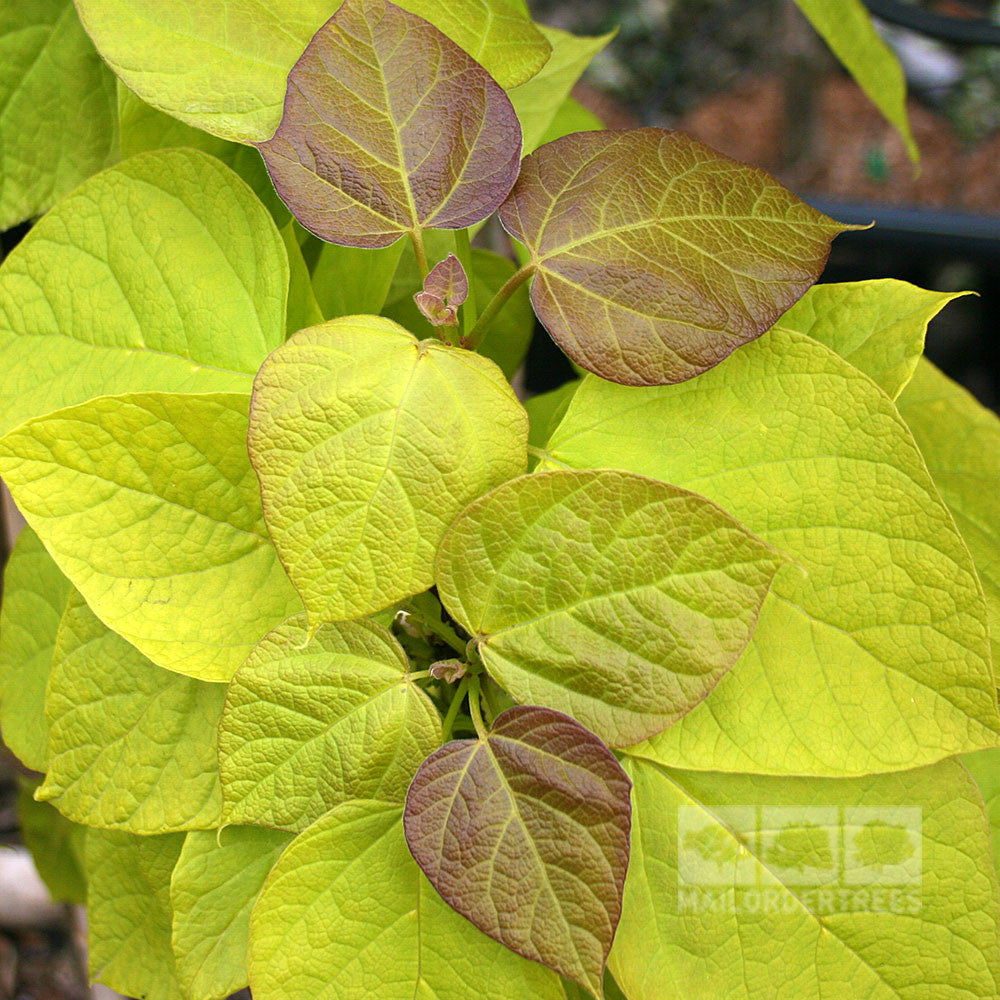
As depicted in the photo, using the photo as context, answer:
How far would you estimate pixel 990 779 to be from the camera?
0.37 meters

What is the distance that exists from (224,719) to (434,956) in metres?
0.10

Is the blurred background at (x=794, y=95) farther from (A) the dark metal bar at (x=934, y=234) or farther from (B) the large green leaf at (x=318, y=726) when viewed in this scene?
(B) the large green leaf at (x=318, y=726)

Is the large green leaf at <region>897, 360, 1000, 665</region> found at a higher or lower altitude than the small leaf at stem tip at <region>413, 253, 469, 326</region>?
lower

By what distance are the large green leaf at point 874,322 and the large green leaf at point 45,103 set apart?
310 millimetres

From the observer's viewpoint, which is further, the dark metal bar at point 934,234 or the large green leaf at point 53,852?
the dark metal bar at point 934,234

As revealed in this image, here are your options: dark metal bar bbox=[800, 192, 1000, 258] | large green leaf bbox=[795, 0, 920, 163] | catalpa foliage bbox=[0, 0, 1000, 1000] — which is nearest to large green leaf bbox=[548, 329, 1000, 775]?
catalpa foliage bbox=[0, 0, 1000, 1000]

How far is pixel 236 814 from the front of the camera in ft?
0.98

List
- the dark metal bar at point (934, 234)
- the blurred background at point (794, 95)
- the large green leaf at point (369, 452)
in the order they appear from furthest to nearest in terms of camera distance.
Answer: the blurred background at point (794, 95) < the dark metal bar at point (934, 234) < the large green leaf at point (369, 452)

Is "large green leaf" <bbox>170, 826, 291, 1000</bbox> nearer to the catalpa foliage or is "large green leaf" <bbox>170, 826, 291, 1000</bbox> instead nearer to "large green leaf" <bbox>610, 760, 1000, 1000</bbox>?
the catalpa foliage

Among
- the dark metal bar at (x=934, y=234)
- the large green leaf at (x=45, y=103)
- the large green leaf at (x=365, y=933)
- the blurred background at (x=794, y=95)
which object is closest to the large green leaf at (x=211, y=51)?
the large green leaf at (x=45, y=103)

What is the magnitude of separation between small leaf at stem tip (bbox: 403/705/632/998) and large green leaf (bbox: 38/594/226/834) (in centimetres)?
9

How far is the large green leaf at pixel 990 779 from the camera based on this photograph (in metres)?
0.37

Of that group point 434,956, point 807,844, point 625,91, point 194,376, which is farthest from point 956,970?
point 625,91

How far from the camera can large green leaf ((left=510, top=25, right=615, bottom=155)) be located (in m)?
0.44
